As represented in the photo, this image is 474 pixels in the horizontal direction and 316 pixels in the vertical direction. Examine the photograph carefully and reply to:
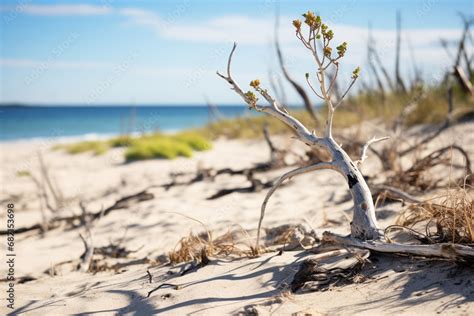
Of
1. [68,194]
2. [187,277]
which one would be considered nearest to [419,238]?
[187,277]

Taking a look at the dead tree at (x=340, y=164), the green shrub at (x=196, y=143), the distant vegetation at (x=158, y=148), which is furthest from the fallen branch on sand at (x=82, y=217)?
the green shrub at (x=196, y=143)

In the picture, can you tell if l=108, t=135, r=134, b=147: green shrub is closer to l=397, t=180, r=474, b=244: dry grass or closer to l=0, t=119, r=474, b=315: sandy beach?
l=0, t=119, r=474, b=315: sandy beach

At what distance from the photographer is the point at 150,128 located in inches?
473

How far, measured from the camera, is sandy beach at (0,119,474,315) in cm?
210

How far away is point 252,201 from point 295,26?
8.33 ft

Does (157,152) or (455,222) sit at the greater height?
(157,152)

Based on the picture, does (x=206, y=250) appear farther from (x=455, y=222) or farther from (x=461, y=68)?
(x=461, y=68)

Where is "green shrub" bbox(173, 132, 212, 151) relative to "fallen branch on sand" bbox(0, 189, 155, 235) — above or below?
above

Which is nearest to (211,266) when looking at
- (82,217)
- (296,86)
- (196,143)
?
(82,217)

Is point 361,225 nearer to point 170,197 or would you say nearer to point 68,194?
point 170,197

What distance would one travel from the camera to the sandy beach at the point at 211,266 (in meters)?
2.10

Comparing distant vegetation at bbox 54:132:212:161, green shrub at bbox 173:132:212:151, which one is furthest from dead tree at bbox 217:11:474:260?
green shrub at bbox 173:132:212:151

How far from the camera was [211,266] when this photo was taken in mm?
2637

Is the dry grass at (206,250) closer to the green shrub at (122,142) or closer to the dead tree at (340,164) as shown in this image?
the dead tree at (340,164)
